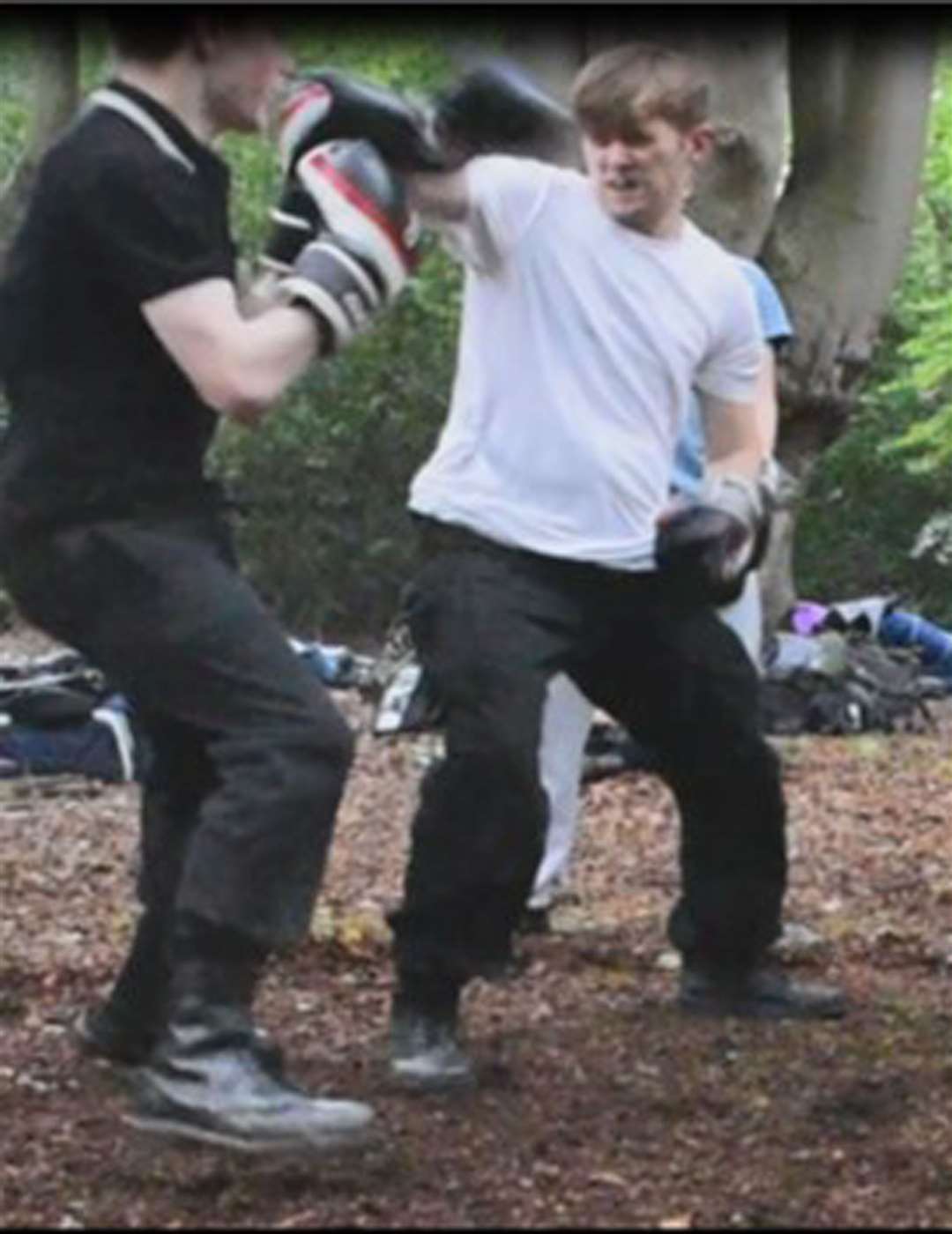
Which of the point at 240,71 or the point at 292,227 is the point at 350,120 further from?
the point at 240,71

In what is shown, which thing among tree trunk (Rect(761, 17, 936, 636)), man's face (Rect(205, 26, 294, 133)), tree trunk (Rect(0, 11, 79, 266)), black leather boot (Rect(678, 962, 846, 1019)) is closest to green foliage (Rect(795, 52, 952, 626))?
tree trunk (Rect(761, 17, 936, 636))

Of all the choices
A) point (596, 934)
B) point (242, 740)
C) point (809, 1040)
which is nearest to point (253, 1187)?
point (242, 740)

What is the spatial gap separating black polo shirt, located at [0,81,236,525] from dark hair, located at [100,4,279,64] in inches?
2.7

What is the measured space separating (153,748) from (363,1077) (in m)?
0.74

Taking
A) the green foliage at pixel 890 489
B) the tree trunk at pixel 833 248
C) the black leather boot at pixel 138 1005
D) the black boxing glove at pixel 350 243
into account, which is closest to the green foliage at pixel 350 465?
the green foliage at pixel 890 489

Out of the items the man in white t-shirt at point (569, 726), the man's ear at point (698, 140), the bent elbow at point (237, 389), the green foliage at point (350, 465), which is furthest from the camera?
the green foliage at point (350, 465)

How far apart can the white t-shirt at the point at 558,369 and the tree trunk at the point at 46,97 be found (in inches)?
36.2

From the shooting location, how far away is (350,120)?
16.5 feet

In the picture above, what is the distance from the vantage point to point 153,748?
16.9 ft

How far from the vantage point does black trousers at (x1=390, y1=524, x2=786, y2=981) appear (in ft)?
17.5

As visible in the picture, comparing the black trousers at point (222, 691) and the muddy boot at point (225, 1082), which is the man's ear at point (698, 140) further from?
the muddy boot at point (225, 1082)

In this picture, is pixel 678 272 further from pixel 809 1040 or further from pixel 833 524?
pixel 833 524

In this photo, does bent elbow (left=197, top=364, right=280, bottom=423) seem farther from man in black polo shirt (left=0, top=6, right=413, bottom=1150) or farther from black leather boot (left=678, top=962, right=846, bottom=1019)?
black leather boot (left=678, top=962, right=846, bottom=1019)

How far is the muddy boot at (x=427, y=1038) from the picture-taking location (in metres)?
5.31
